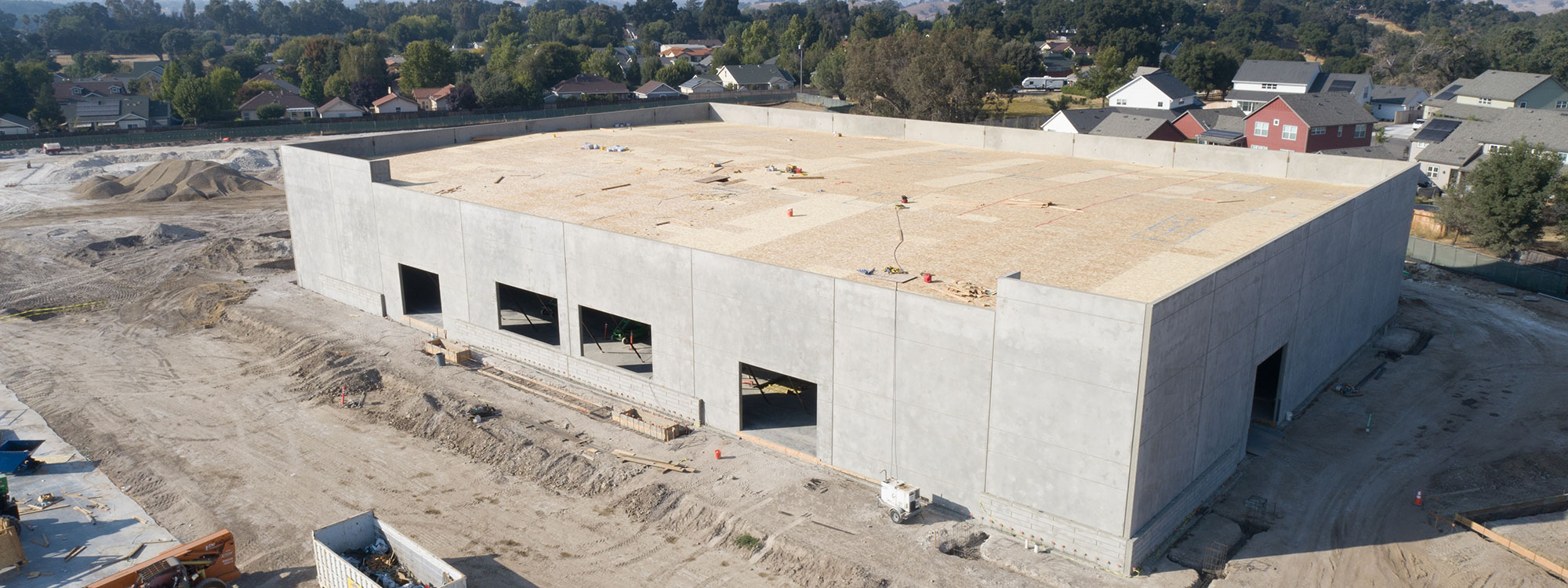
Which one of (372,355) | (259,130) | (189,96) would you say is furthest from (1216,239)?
(189,96)

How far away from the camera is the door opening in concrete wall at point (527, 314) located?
32.0 m

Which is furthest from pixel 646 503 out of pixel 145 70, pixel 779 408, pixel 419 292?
pixel 145 70

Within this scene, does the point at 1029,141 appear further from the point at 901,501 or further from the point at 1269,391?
the point at 901,501

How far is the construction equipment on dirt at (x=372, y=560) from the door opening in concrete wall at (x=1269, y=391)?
2109 centimetres

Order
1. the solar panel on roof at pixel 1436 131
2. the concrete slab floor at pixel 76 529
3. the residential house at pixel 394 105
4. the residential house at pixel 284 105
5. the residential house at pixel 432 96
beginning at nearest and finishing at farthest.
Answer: the concrete slab floor at pixel 76 529 → the solar panel on roof at pixel 1436 131 → the residential house at pixel 284 105 → the residential house at pixel 394 105 → the residential house at pixel 432 96

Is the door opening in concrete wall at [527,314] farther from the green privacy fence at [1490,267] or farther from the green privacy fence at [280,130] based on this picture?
the green privacy fence at [280,130]

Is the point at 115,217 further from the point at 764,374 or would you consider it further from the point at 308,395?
the point at 764,374

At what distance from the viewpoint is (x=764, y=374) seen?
28.6 meters

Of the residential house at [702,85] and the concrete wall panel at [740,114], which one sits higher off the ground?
the concrete wall panel at [740,114]

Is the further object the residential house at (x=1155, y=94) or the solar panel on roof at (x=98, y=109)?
the solar panel on roof at (x=98, y=109)

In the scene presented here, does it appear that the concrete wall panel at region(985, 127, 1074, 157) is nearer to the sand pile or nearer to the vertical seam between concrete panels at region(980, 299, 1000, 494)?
the vertical seam between concrete panels at region(980, 299, 1000, 494)

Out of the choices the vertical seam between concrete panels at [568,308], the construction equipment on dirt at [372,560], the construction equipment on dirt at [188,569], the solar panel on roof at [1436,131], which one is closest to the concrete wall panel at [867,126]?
the vertical seam between concrete panels at [568,308]

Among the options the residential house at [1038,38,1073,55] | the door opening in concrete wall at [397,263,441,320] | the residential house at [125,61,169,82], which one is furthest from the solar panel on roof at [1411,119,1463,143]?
the residential house at [125,61,169,82]

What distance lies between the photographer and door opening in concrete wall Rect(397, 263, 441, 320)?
35.4m
